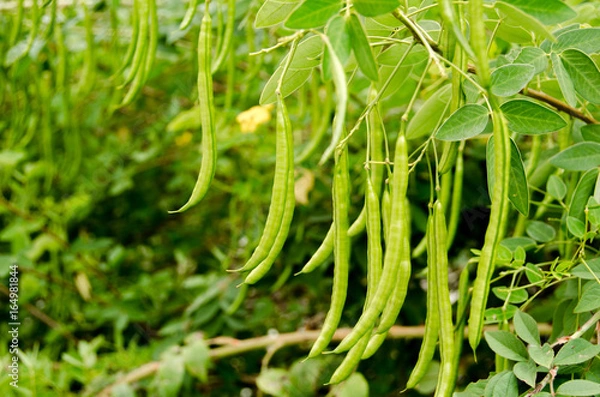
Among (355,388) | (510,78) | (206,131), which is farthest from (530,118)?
(355,388)

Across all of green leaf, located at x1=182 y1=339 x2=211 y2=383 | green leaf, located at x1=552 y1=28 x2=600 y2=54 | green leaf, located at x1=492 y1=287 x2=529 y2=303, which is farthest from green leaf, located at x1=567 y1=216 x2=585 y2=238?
green leaf, located at x1=182 y1=339 x2=211 y2=383

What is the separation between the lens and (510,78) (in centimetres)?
74

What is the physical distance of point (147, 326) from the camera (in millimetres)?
2125

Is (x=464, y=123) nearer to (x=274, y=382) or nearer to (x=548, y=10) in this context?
(x=548, y=10)

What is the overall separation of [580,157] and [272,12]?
445 mm

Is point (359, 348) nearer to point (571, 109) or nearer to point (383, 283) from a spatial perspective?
point (383, 283)

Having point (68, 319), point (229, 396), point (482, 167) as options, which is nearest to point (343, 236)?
point (482, 167)

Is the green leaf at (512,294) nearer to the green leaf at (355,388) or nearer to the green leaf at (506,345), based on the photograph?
the green leaf at (506,345)

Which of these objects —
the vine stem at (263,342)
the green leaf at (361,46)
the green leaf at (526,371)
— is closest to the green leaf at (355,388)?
the vine stem at (263,342)

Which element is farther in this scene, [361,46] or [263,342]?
[263,342]

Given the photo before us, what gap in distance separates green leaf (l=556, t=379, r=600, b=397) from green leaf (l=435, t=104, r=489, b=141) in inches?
11.1

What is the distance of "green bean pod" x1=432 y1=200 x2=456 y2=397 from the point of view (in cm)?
73

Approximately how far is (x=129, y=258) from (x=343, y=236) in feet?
6.15

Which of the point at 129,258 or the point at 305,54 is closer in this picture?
the point at 305,54
